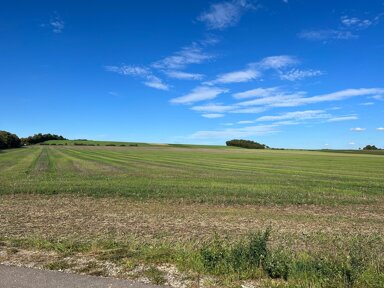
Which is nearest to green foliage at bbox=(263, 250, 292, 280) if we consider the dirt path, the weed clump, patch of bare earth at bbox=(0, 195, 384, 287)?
the weed clump

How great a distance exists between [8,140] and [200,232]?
135 meters

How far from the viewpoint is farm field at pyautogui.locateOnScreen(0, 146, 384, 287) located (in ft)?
22.9

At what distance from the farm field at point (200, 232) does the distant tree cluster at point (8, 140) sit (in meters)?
109

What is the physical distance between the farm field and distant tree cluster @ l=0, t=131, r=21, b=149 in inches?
4297

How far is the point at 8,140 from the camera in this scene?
131 meters

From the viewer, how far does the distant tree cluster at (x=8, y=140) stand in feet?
402

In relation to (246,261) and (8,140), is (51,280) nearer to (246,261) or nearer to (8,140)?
(246,261)

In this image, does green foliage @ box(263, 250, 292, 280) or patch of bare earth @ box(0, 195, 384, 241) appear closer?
green foliage @ box(263, 250, 292, 280)

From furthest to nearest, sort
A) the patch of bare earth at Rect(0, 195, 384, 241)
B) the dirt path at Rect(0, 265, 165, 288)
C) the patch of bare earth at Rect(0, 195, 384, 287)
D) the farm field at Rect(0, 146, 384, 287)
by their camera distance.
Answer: the patch of bare earth at Rect(0, 195, 384, 241)
the patch of bare earth at Rect(0, 195, 384, 287)
the farm field at Rect(0, 146, 384, 287)
the dirt path at Rect(0, 265, 165, 288)

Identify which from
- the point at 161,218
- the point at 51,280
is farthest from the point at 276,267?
the point at 161,218

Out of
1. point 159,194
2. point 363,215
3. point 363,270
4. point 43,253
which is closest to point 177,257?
point 43,253

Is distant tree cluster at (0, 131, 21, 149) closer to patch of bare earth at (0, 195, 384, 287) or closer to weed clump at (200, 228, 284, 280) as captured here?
patch of bare earth at (0, 195, 384, 287)

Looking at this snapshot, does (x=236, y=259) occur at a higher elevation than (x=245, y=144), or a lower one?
lower

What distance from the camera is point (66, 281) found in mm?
6438
